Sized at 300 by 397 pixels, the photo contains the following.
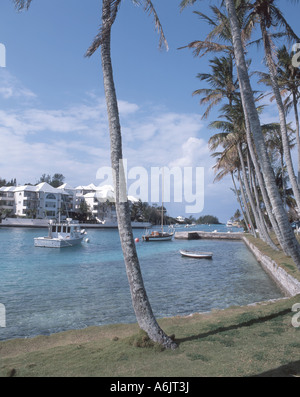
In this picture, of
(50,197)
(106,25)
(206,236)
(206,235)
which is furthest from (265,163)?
(50,197)

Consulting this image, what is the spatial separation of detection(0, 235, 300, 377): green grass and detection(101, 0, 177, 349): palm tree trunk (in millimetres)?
290

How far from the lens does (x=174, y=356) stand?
596 cm

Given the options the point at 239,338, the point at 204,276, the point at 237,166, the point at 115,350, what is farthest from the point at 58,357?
the point at 237,166

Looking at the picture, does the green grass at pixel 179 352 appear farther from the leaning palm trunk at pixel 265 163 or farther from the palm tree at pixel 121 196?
the leaning palm trunk at pixel 265 163

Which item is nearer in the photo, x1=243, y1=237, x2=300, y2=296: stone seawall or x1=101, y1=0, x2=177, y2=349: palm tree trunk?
x1=101, y1=0, x2=177, y2=349: palm tree trunk

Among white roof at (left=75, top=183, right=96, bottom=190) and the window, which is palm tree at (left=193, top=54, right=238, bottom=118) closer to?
the window

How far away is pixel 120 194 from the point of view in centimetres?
675

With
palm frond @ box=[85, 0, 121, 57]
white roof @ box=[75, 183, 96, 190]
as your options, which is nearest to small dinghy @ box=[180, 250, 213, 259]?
palm frond @ box=[85, 0, 121, 57]

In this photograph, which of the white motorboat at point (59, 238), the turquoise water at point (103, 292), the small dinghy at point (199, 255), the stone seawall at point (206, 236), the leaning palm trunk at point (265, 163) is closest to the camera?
the leaning palm trunk at point (265, 163)

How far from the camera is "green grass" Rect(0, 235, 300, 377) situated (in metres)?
5.29

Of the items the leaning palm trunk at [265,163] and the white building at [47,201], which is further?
the white building at [47,201]

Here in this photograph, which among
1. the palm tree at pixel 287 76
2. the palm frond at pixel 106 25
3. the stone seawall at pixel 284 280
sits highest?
the palm tree at pixel 287 76

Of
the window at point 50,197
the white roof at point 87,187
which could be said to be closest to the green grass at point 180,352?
the window at point 50,197

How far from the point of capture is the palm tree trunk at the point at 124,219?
6.60 metres
